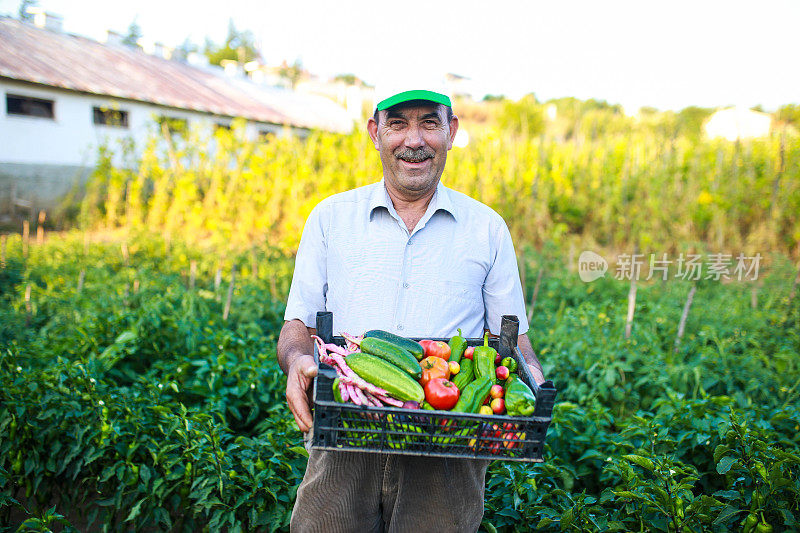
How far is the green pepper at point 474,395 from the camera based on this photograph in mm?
1694

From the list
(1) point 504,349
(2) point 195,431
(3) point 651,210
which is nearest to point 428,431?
(1) point 504,349

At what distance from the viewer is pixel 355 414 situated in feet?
5.44

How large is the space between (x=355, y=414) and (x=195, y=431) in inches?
57.0

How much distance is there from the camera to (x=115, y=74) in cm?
1540

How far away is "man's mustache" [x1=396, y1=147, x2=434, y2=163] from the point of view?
2.15 meters

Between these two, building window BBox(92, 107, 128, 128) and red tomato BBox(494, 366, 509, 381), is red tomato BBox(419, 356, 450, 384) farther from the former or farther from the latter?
building window BBox(92, 107, 128, 128)

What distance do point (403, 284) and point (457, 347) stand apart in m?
0.35

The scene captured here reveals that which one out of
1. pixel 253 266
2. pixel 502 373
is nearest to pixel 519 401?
pixel 502 373

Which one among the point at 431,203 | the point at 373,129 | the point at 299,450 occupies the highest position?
the point at 373,129

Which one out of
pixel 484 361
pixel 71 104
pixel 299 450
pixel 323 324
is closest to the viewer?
pixel 484 361

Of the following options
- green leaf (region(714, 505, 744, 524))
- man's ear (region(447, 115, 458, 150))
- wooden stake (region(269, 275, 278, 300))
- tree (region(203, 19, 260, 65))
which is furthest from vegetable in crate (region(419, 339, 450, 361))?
tree (region(203, 19, 260, 65))

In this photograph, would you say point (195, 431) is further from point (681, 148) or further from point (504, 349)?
point (681, 148)

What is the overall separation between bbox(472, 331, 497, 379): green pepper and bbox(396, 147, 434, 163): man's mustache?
760 millimetres

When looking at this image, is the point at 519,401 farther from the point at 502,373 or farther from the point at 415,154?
the point at 415,154
